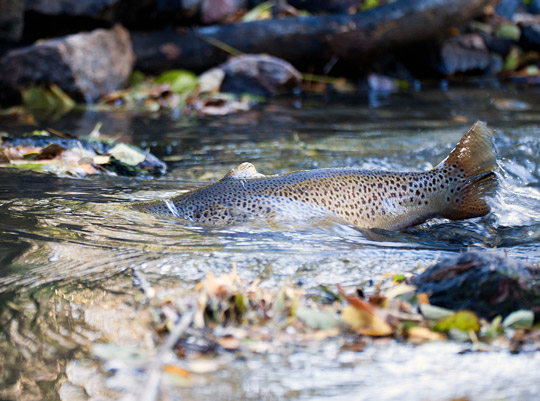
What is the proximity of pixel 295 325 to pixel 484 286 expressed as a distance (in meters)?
0.65

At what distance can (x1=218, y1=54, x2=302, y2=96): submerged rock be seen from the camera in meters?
10.9

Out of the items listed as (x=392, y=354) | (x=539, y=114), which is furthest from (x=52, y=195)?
(x=539, y=114)

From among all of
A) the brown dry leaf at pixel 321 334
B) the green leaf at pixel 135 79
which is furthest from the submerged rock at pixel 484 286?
the green leaf at pixel 135 79

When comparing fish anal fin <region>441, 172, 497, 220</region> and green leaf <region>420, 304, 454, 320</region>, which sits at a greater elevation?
fish anal fin <region>441, 172, 497, 220</region>

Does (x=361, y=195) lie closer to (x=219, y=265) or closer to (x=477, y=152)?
(x=477, y=152)

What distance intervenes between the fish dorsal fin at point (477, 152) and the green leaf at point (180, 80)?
24.7 ft

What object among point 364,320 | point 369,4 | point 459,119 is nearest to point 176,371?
point 364,320

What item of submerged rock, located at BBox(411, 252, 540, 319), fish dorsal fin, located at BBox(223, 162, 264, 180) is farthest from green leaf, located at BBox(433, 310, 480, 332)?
fish dorsal fin, located at BBox(223, 162, 264, 180)

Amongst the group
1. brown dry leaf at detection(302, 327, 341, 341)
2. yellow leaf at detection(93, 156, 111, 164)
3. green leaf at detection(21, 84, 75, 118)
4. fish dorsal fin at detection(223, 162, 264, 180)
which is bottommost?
green leaf at detection(21, 84, 75, 118)

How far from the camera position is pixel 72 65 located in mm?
9336

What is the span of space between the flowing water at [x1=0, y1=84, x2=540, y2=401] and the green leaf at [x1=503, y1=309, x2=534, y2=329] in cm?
16

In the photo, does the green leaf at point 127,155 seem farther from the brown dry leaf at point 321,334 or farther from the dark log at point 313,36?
the dark log at point 313,36

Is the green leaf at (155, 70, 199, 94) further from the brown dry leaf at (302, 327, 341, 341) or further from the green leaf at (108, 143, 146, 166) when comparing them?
the brown dry leaf at (302, 327, 341, 341)

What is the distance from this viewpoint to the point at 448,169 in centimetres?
351
